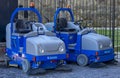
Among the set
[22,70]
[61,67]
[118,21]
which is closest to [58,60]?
[61,67]

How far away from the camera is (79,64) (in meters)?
10.1

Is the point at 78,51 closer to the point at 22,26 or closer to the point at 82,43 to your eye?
the point at 82,43

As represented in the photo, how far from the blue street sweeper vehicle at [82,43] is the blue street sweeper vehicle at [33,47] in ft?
2.86

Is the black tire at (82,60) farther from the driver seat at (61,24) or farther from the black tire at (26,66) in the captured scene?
the black tire at (26,66)

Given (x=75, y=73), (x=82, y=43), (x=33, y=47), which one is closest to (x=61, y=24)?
(x=82, y=43)

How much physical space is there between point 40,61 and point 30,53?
1.03 ft

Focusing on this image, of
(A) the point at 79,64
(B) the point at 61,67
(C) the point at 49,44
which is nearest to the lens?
(C) the point at 49,44

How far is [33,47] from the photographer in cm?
870

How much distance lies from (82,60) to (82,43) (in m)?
0.46

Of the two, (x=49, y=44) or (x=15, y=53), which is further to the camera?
(x=15, y=53)

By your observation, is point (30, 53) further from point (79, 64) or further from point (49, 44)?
point (79, 64)

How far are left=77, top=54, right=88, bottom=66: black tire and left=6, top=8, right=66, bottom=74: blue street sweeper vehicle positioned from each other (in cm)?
82

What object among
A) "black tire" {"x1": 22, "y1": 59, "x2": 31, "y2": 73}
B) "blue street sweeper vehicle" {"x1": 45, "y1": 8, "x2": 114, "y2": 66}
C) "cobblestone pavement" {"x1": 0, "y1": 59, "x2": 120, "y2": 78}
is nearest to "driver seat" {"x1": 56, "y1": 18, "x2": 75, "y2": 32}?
"blue street sweeper vehicle" {"x1": 45, "y1": 8, "x2": 114, "y2": 66}

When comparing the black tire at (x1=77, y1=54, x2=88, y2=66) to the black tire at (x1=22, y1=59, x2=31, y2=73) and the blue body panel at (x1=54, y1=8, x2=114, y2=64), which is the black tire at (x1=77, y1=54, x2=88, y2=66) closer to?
the blue body panel at (x1=54, y1=8, x2=114, y2=64)
